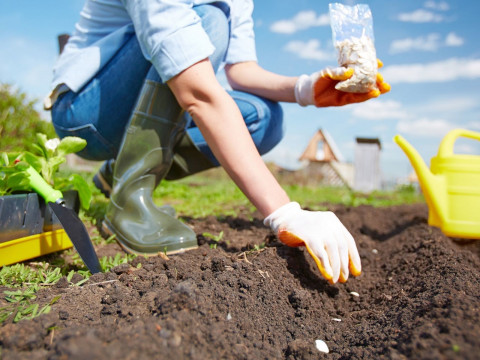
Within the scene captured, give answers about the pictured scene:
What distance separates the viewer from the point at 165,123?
1.73 meters

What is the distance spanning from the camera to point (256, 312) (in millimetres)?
1099

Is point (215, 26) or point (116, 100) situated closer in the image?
point (215, 26)

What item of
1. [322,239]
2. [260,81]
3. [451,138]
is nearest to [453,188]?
[451,138]

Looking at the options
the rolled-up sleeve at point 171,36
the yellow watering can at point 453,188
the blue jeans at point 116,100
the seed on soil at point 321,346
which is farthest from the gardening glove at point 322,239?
the yellow watering can at point 453,188

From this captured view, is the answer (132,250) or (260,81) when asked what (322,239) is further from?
(260,81)

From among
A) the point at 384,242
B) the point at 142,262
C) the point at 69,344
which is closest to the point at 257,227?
the point at 384,242

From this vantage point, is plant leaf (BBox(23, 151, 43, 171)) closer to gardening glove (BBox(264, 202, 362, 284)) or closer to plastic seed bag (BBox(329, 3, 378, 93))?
gardening glove (BBox(264, 202, 362, 284))

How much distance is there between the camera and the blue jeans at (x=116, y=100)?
1.86 m

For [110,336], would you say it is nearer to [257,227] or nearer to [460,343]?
[460,343]

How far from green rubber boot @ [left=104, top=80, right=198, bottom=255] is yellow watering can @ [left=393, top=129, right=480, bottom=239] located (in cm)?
144

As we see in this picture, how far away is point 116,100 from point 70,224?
752 millimetres

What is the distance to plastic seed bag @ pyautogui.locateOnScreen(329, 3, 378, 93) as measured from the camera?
1.63 metres

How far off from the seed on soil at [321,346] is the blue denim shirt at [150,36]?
39.8 inches

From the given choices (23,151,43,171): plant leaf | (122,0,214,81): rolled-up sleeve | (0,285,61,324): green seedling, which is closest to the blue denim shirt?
(122,0,214,81): rolled-up sleeve
